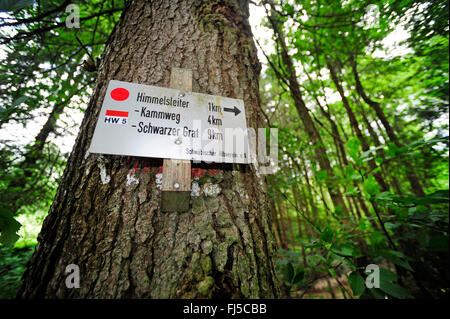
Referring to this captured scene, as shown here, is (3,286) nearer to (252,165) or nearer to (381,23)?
(252,165)

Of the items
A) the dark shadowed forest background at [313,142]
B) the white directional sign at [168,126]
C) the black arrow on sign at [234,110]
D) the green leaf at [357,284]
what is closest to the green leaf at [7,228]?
the dark shadowed forest background at [313,142]

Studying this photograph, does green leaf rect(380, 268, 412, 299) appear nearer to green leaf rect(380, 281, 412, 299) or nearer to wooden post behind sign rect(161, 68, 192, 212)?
green leaf rect(380, 281, 412, 299)

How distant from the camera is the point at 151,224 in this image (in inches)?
25.3

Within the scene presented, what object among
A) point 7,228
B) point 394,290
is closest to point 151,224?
point 7,228

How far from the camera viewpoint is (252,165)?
0.88m

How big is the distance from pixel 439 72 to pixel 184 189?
5.51m

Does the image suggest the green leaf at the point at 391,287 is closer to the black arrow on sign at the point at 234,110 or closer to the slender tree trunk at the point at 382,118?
the black arrow on sign at the point at 234,110

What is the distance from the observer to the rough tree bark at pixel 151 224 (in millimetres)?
555

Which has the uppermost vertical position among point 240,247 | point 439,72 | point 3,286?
point 439,72

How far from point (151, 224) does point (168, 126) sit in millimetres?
426

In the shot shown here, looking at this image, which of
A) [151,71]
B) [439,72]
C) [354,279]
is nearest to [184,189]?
[151,71]

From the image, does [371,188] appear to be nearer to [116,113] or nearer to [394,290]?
[394,290]

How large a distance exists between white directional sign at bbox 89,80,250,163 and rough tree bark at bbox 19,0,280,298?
72 millimetres

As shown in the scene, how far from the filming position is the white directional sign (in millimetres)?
701
